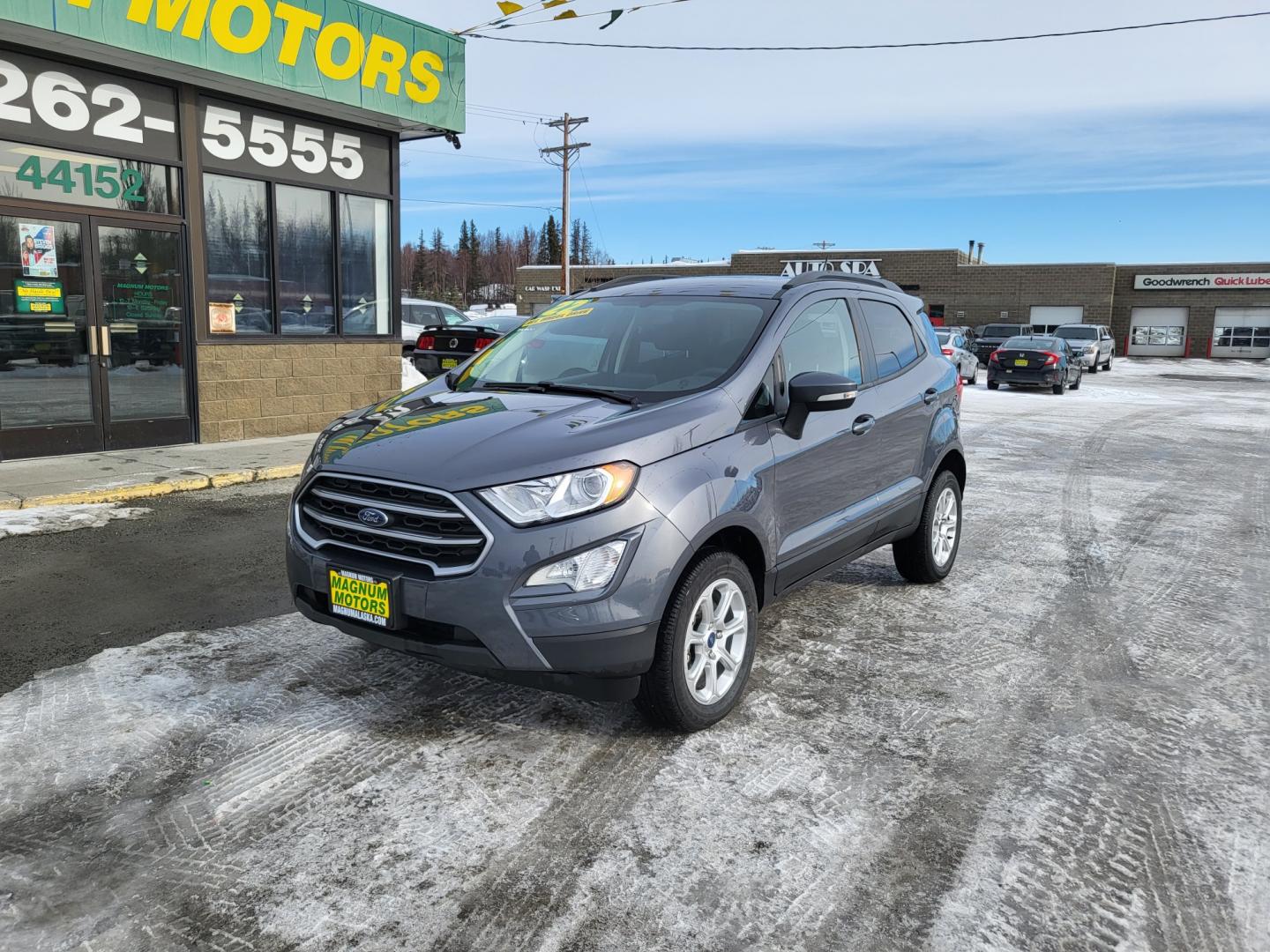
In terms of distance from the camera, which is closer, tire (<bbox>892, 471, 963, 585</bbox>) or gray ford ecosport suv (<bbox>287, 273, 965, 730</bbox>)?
gray ford ecosport suv (<bbox>287, 273, 965, 730</bbox>)

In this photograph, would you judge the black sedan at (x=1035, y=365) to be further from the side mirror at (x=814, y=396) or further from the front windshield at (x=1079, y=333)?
the side mirror at (x=814, y=396)

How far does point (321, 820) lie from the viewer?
10.2ft

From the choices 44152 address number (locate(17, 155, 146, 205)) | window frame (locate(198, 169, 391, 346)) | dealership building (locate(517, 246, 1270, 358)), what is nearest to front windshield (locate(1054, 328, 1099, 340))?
dealership building (locate(517, 246, 1270, 358))

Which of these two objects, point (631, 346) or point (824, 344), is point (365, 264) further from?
point (824, 344)

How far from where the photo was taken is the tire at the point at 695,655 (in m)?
3.46

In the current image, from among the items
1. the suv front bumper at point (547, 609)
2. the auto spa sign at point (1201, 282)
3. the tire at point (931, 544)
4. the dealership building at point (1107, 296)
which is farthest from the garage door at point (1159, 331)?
the suv front bumper at point (547, 609)

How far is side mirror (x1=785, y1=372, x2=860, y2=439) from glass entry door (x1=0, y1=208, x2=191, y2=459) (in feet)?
28.1

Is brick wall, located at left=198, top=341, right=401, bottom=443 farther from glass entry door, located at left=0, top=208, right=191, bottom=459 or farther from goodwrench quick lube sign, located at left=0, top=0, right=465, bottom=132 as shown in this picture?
goodwrench quick lube sign, located at left=0, top=0, right=465, bottom=132

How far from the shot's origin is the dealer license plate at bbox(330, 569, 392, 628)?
3.38 metres

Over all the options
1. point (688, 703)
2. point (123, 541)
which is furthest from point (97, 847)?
point (123, 541)

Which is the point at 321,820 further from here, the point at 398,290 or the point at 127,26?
the point at 398,290

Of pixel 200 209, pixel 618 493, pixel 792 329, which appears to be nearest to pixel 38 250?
pixel 200 209

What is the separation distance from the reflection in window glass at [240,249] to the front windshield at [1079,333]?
30610 mm

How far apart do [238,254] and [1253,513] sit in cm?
1106
